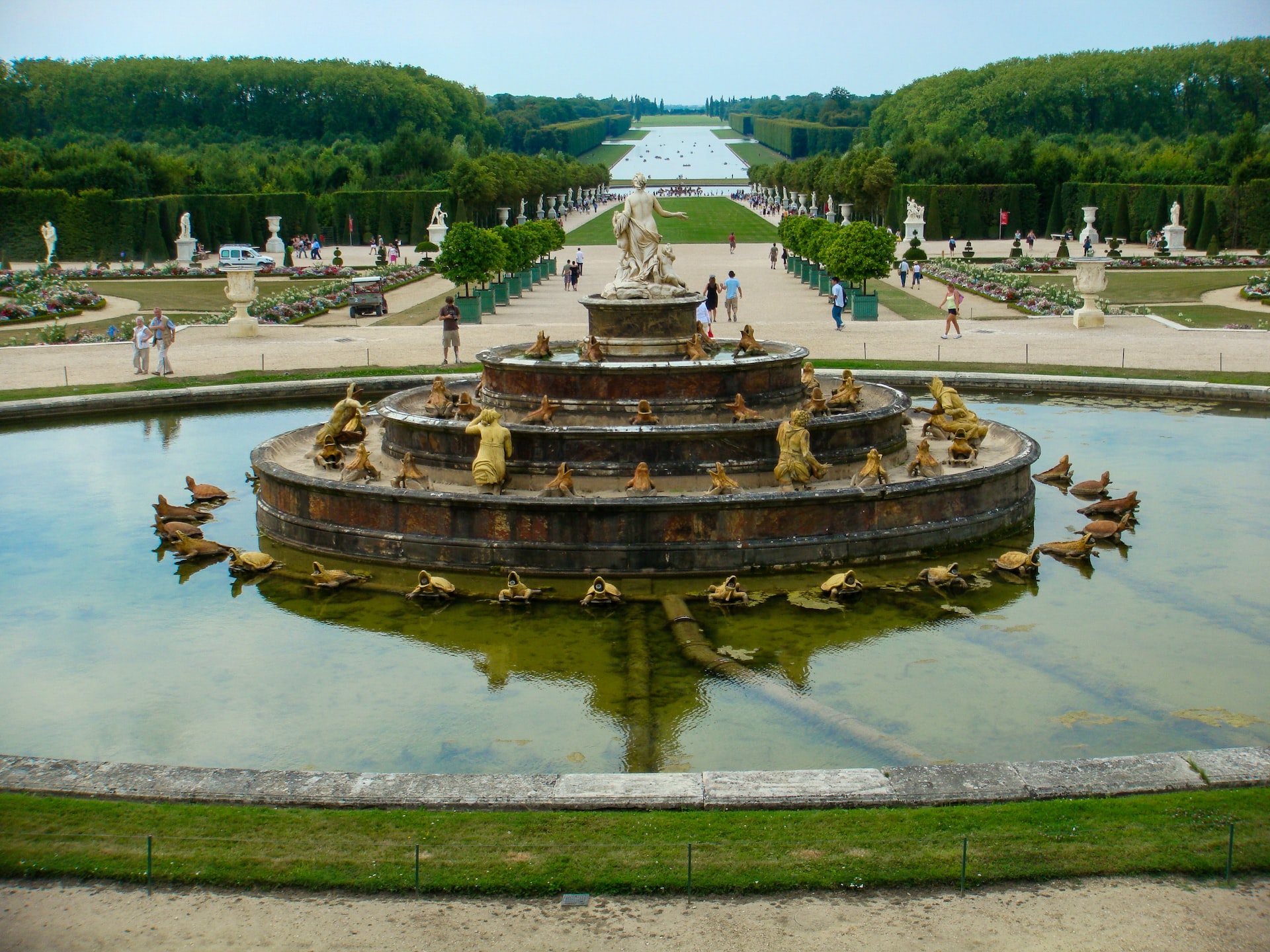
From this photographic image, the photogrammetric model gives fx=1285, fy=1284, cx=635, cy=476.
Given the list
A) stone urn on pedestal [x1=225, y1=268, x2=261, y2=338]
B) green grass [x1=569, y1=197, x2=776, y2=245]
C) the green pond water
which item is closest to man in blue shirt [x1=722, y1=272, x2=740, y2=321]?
stone urn on pedestal [x1=225, y1=268, x2=261, y2=338]

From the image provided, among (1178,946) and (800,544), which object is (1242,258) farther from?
(1178,946)

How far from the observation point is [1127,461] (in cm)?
1972

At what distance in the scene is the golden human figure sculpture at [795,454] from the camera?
626 inches

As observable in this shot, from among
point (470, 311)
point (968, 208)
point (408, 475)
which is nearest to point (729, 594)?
point (408, 475)

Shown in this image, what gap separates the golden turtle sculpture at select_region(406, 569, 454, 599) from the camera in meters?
14.0

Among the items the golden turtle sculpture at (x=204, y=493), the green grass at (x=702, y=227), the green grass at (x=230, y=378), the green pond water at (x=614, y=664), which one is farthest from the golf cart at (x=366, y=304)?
the green pond water at (x=614, y=664)

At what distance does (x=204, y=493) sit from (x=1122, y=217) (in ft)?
218

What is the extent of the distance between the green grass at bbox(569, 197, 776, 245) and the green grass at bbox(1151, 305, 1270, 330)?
3201 cm

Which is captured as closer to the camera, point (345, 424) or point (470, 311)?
point (345, 424)

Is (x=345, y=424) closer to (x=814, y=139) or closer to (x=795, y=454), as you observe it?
(x=795, y=454)

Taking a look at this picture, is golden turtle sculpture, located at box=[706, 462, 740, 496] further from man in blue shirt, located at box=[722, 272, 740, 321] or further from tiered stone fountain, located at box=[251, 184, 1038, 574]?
man in blue shirt, located at box=[722, 272, 740, 321]

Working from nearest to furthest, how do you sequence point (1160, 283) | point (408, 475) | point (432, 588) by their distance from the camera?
point (432, 588), point (408, 475), point (1160, 283)

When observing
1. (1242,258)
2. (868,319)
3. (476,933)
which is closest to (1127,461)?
(476,933)

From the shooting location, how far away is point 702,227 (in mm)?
89438
